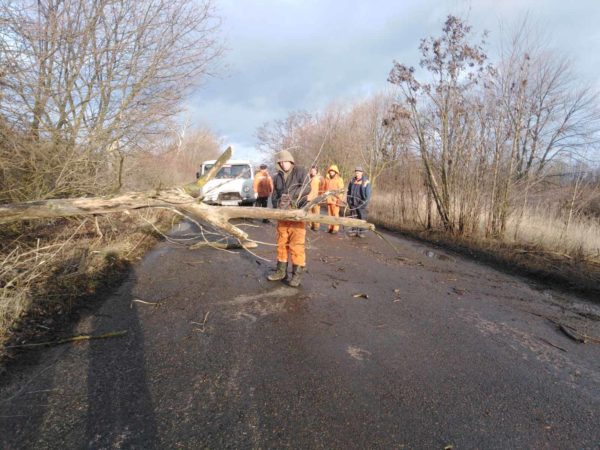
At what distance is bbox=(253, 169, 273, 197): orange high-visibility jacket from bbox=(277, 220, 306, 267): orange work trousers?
5350 millimetres

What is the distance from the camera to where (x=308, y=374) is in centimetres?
250

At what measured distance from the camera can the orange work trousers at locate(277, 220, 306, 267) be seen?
181 inches

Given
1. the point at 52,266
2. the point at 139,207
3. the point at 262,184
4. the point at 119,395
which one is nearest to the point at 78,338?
the point at 119,395

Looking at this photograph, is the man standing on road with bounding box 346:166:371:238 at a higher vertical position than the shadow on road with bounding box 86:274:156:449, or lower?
higher

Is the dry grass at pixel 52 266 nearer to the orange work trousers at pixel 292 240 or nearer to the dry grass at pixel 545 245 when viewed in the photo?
the orange work trousers at pixel 292 240

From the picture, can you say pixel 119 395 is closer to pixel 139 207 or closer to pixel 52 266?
pixel 139 207

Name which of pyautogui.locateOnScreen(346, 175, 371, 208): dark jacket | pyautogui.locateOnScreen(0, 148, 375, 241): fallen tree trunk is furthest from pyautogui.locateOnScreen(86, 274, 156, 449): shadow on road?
pyautogui.locateOnScreen(346, 175, 371, 208): dark jacket

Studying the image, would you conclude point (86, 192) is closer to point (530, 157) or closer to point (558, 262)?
point (558, 262)

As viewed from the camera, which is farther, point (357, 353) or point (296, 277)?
point (296, 277)

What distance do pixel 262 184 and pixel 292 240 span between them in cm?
549

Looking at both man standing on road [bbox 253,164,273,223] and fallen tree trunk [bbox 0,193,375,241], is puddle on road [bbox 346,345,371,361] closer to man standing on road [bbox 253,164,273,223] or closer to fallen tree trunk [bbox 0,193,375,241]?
fallen tree trunk [bbox 0,193,375,241]

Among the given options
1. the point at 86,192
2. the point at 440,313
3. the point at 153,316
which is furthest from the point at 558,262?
the point at 86,192

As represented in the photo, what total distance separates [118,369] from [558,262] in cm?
755

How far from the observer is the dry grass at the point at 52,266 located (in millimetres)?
3080
